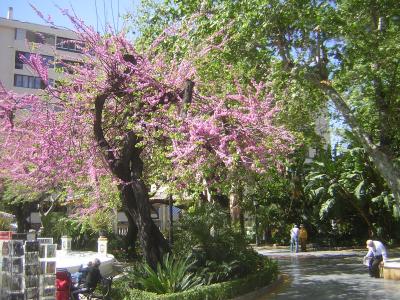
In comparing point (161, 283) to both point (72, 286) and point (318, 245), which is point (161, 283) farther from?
point (318, 245)

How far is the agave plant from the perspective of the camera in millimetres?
11320

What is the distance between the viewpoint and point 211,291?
1129cm

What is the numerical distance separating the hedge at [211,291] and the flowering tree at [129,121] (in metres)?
1.30

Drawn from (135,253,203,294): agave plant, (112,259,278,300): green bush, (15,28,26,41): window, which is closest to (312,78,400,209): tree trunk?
(112,259,278,300): green bush

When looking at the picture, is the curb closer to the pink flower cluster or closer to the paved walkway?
the paved walkway

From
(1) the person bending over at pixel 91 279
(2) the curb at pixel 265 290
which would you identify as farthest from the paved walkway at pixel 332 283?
(1) the person bending over at pixel 91 279

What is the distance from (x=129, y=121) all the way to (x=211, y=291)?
14.9 ft

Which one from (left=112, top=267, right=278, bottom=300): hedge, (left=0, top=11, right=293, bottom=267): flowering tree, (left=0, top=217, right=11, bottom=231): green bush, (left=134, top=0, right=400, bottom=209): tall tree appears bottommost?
(left=112, top=267, right=278, bottom=300): hedge

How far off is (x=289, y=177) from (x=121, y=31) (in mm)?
23193

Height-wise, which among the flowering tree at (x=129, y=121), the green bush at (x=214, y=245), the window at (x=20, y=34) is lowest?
the green bush at (x=214, y=245)

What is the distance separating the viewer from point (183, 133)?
36.5ft

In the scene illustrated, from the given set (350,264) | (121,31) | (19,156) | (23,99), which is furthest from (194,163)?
(350,264)

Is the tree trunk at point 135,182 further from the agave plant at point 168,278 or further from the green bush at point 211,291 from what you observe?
the green bush at point 211,291

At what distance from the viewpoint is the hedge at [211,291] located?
10.6 m
